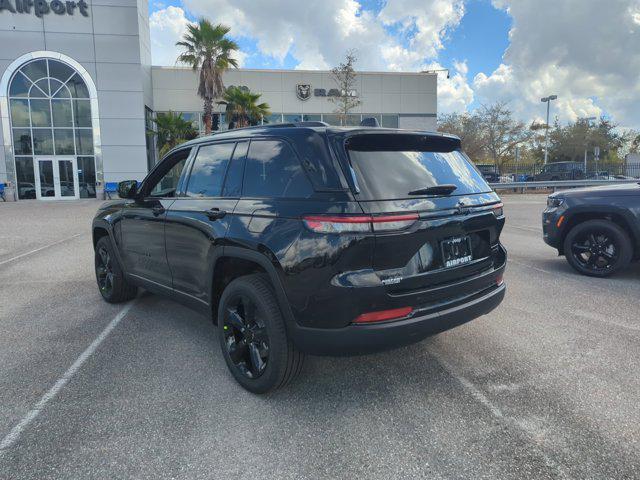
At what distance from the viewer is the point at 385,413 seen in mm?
2988

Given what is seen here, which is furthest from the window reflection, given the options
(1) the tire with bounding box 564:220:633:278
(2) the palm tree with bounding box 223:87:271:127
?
(1) the tire with bounding box 564:220:633:278

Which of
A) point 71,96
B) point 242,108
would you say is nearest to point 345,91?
point 242,108

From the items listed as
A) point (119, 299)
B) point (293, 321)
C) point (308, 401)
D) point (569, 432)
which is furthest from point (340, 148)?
point (119, 299)

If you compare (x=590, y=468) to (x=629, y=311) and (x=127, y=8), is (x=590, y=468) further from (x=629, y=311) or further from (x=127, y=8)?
(x=127, y=8)

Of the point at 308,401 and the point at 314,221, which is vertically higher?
the point at 314,221

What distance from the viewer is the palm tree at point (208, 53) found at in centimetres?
2636

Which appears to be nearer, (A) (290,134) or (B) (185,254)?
(A) (290,134)

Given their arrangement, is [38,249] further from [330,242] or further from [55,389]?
[330,242]

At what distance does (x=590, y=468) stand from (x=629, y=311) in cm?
321

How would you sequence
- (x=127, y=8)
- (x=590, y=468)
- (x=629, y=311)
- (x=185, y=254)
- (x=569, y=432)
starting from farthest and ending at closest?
(x=127, y=8) → (x=629, y=311) → (x=185, y=254) → (x=569, y=432) → (x=590, y=468)

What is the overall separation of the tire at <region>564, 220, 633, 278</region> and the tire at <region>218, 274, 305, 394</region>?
515cm

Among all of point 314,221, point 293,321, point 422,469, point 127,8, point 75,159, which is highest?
point 127,8

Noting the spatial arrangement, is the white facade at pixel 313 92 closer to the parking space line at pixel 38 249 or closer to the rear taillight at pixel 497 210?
the parking space line at pixel 38 249

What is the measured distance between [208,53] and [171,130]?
4.94 metres
